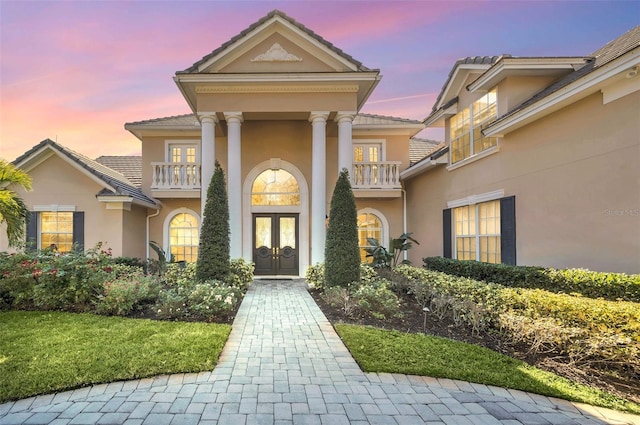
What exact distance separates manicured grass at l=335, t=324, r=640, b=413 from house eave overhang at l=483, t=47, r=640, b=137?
5.36 meters

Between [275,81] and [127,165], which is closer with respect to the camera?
[275,81]

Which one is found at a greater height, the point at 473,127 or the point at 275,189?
the point at 473,127

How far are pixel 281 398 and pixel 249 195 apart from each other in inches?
402

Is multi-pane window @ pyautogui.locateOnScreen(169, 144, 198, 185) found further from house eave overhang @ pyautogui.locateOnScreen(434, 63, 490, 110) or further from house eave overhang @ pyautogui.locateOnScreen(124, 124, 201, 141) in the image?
house eave overhang @ pyautogui.locateOnScreen(434, 63, 490, 110)

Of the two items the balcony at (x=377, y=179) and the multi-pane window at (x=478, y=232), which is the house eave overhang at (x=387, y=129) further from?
the multi-pane window at (x=478, y=232)

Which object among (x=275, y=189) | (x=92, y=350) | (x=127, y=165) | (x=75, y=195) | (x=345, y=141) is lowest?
(x=92, y=350)

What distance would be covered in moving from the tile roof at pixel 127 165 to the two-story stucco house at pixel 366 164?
0.38 feet

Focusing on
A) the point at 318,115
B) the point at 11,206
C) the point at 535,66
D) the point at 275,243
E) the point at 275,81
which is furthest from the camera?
the point at 275,243

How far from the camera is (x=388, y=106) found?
1903 centimetres

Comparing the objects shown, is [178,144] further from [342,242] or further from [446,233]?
[446,233]

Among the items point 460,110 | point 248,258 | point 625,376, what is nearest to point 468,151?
point 460,110

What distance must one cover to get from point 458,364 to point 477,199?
6.60 metres

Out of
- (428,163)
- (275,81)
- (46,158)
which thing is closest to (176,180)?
(46,158)

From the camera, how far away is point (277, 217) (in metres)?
13.4
